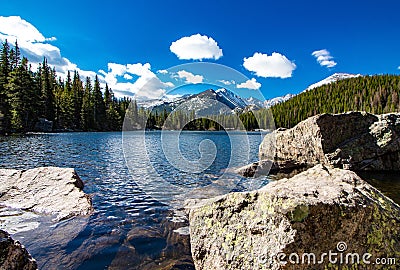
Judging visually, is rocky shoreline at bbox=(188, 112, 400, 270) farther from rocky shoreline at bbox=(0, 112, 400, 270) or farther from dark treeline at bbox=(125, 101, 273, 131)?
dark treeline at bbox=(125, 101, 273, 131)

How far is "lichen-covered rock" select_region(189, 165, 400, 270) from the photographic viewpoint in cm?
304

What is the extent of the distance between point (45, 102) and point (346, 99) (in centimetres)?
14358

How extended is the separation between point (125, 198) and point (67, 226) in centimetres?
347

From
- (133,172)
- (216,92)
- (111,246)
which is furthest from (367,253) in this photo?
(133,172)

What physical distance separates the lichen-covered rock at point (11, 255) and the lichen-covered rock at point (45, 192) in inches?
150

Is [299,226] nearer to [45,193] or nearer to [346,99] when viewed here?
[45,193]

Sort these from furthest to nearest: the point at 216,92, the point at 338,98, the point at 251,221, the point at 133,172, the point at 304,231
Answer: the point at 338,98, the point at 133,172, the point at 216,92, the point at 251,221, the point at 304,231

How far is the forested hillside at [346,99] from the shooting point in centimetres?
12131

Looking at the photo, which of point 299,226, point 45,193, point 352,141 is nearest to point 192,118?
point 45,193

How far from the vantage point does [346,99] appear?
134000 millimetres

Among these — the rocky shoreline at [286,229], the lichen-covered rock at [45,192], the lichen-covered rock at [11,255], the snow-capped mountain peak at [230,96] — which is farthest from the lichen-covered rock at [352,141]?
the lichen-covered rock at [11,255]

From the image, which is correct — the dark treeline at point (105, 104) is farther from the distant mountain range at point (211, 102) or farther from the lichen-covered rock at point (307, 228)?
Answer: the lichen-covered rock at point (307, 228)

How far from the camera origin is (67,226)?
6.92m

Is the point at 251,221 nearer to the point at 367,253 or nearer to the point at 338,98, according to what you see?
the point at 367,253
